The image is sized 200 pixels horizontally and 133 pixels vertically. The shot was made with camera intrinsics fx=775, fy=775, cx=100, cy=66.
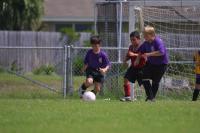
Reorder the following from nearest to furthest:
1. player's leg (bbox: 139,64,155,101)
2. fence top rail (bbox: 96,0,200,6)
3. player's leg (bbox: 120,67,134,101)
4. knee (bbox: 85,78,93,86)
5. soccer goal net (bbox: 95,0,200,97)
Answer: player's leg (bbox: 139,64,155,101), player's leg (bbox: 120,67,134,101), knee (bbox: 85,78,93,86), fence top rail (bbox: 96,0,200,6), soccer goal net (bbox: 95,0,200,97)

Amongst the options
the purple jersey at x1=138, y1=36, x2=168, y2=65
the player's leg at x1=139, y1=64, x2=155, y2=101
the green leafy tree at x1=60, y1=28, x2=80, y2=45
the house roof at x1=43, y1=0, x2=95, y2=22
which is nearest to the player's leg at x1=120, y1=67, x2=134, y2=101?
the player's leg at x1=139, y1=64, x2=155, y2=101

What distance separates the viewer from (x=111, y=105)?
14891 millimetres

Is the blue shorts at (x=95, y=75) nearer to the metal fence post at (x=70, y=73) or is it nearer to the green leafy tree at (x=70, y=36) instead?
the metal fence post at (x=70, y=73)

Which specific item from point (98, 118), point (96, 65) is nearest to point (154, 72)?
point (96, 65)

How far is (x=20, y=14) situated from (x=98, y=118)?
25.0 m

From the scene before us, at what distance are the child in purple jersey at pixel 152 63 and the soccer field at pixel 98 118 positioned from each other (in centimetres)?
191

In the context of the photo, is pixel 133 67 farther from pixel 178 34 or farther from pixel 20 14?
pixel 20 14

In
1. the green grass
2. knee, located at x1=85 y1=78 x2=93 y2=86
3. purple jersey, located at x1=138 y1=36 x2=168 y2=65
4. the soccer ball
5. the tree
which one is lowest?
the soccer ball

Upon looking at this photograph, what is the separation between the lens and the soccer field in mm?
11758

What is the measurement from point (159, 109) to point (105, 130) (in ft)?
8.65

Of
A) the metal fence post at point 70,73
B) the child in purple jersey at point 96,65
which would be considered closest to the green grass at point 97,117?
the child in purple jersey at point 96,65

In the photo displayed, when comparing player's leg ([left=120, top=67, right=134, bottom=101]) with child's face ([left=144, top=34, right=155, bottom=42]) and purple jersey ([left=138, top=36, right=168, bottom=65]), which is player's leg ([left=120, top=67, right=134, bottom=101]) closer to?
purple jersey ([left=138, top=36, right=168, bottom=65])

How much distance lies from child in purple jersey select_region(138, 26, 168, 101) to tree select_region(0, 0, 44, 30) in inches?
714

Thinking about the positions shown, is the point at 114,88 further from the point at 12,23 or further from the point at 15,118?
the point at 12,23
